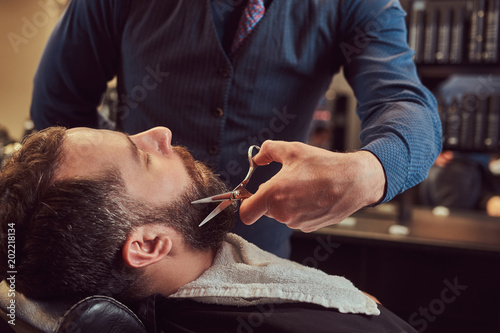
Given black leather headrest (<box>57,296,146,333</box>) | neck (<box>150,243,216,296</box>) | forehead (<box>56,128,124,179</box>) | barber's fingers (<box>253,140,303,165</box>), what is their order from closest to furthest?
black leather headrest (<box>57,296,146,333</box>), barber's fingers (<box>253,140,303,165</box>), forehead (<box>56,128,124,179</box>), neck (<box>150,243,216,296</box>)

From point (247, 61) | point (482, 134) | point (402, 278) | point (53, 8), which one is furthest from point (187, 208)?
point (53, 8)

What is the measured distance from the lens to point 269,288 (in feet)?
3.81

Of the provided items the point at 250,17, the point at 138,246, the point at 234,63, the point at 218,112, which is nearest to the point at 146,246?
the point at 138,246

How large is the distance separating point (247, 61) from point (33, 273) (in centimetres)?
87

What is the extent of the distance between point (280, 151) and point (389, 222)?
2256mm

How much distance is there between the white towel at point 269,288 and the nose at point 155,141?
1.19 feet

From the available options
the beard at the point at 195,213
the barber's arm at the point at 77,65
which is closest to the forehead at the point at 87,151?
the beard at the point at 195,213

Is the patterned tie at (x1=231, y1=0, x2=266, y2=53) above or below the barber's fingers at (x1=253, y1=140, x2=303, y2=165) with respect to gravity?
above

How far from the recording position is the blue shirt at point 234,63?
1.45m

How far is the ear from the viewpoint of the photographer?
3.77 feet

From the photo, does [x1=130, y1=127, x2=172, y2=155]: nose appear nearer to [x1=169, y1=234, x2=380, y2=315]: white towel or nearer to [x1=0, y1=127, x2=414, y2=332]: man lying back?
[x1=0, y1=127, x2=414, y2=332]: man lying back

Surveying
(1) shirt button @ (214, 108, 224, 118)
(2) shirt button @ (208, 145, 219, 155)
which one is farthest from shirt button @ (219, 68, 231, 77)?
(2) shirt button @ (208, 145, 219, 155)

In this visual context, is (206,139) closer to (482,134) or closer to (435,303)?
(435,303)

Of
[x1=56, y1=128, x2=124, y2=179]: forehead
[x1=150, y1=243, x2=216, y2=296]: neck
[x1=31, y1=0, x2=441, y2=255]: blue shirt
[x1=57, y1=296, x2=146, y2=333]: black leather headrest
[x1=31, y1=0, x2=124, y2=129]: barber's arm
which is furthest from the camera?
[x1=31, y1=0, x2=124, y2=129]: barber's arm
